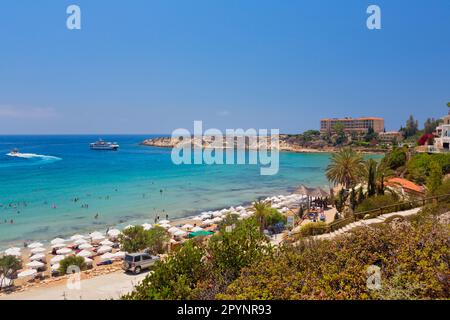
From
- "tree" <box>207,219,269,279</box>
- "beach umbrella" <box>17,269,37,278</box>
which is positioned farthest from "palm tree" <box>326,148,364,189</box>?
"beach umbrella" <box>17,269,37,278</box>

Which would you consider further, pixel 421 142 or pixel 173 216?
pixel 421 142

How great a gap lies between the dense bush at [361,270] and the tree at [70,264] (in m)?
15.1

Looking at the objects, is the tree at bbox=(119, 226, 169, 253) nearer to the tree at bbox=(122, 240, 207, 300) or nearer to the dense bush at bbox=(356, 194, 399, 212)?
the tree at bbox=(122, 240, 207, 300)

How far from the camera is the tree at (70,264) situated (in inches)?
761

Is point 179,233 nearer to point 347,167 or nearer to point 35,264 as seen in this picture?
point 35,264

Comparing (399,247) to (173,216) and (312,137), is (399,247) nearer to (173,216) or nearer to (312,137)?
(173,216)

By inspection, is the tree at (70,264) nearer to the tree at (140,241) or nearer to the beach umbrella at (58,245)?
the tree at (140,241)

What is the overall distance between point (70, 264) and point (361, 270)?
1795 centimetres

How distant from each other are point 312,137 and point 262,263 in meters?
158

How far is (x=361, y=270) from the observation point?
22.8ft

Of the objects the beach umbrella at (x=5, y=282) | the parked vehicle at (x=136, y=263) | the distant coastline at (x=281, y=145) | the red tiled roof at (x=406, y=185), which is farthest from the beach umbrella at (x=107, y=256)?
the distant coastline at (x=281, y=145)

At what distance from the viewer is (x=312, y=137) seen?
523 feet

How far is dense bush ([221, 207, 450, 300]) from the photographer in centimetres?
609
